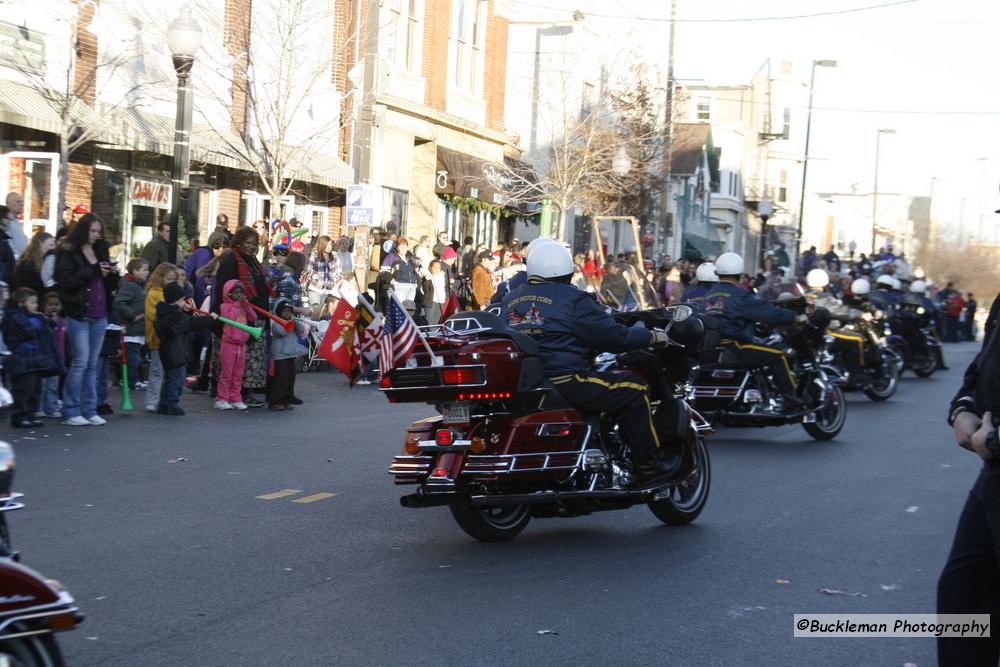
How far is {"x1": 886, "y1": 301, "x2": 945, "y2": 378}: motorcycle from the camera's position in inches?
955

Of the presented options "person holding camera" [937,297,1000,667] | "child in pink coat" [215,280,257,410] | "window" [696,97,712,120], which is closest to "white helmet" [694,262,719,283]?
"child in pink coat" [215,280,257,410]

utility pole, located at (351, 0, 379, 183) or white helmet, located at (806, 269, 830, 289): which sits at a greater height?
utility pole, located at (351, 0, 379, 183)

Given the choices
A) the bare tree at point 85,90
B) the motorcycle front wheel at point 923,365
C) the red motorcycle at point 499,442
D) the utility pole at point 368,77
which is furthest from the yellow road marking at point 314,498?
the motorcycle front wheel at point 923,365

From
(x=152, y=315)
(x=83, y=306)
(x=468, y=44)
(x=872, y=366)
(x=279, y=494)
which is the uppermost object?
(x=468, y=44)

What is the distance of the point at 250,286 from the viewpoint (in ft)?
47.2

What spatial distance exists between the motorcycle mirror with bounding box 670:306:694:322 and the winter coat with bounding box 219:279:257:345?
6927 mm

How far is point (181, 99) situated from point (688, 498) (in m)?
9.53

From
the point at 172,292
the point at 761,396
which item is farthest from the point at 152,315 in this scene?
the point at 761,396

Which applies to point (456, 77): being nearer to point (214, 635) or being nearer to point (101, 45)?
point (101, 45)

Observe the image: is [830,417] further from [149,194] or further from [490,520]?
[149,194]

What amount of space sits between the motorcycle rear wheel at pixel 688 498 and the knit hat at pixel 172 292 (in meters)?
6.78

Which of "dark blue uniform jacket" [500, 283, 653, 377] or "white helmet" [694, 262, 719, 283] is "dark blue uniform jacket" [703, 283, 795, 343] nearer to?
"white helmet" [694, 262, 719, 283]

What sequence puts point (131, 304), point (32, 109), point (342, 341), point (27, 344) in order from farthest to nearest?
point (32, 109) < point (131, 304) < point (27, 344) < point (342, 341)

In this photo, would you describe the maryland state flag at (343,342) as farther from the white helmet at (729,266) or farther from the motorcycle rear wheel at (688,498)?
the white helmet at (729,266)
